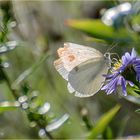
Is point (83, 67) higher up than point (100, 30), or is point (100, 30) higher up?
point (100, 30)

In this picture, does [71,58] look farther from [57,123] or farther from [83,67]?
[57,123]

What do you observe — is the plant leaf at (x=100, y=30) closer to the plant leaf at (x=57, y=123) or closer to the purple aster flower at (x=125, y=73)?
the purple aster flower at (x=125, y=73)

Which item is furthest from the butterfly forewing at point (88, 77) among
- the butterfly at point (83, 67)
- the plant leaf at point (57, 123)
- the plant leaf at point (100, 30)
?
the plant leaf at point (100, 30)

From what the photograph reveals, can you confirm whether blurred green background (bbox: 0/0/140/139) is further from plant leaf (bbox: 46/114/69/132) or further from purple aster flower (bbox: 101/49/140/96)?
purple aster flower (bbox: 101/49/140/96)

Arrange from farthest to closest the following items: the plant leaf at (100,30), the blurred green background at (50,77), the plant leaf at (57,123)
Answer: the blurred green background at (50,77)
the plant leaf at (57,123)
the plant leaf at (100,30)

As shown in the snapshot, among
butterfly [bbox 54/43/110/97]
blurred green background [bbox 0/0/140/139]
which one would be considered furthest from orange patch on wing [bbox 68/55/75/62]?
blurred green background [bbox 0/0/140/139]

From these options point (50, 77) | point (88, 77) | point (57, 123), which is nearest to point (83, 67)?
point (88, 77)
